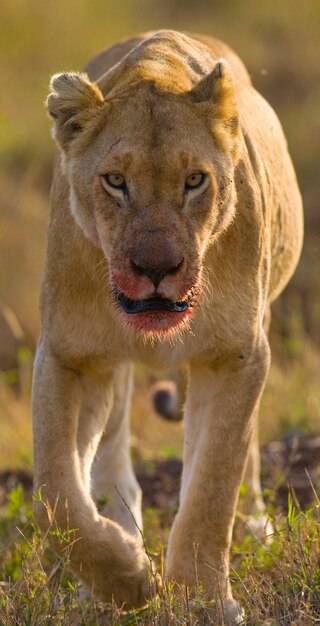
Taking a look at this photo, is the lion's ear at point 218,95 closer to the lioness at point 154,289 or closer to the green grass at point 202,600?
the lioness at point 154,289

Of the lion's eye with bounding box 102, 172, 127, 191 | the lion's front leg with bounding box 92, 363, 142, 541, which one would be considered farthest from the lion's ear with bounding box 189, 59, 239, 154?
the lion's front leg with bounding box 92, 363, 142, 541

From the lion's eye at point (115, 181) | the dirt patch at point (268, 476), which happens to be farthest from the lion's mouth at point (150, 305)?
the dirt patch at point (268, 476)

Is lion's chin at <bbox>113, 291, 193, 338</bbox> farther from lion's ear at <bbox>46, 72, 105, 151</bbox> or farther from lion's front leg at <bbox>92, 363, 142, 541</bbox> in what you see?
lion's front leg at <bbox>92, 363, 142, 541</bbox>

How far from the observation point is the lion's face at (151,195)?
4.09 metres

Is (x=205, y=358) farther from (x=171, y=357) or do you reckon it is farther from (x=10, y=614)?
(x=10, y=614)

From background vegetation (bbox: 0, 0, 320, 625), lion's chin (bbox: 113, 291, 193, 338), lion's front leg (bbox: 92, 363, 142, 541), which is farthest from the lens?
background vegetation (bbox: 0, 0, 320, 625)

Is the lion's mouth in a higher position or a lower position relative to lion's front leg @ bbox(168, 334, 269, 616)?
higher

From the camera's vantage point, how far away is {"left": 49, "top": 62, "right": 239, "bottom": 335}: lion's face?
4090 mm

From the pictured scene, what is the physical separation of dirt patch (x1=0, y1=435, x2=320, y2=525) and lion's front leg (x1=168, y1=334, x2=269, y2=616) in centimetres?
134

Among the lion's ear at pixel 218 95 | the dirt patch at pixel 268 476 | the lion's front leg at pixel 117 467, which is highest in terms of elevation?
the lion's ear at pixel 218 95

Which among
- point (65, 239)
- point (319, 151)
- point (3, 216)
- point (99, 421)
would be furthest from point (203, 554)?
point (319, 151)

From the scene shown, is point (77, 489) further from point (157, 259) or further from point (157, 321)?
point (157, 259)

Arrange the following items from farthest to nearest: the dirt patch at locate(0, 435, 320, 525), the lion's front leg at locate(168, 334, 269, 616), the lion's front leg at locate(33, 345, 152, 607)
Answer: the dirt patch at locate(0, 435, 320, 525) < the lion's front leg at locate(168, 334, 269, 616) < the lion's front leg at locate(33, 345, 152, 607)

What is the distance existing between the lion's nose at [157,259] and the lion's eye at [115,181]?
0.27 m
